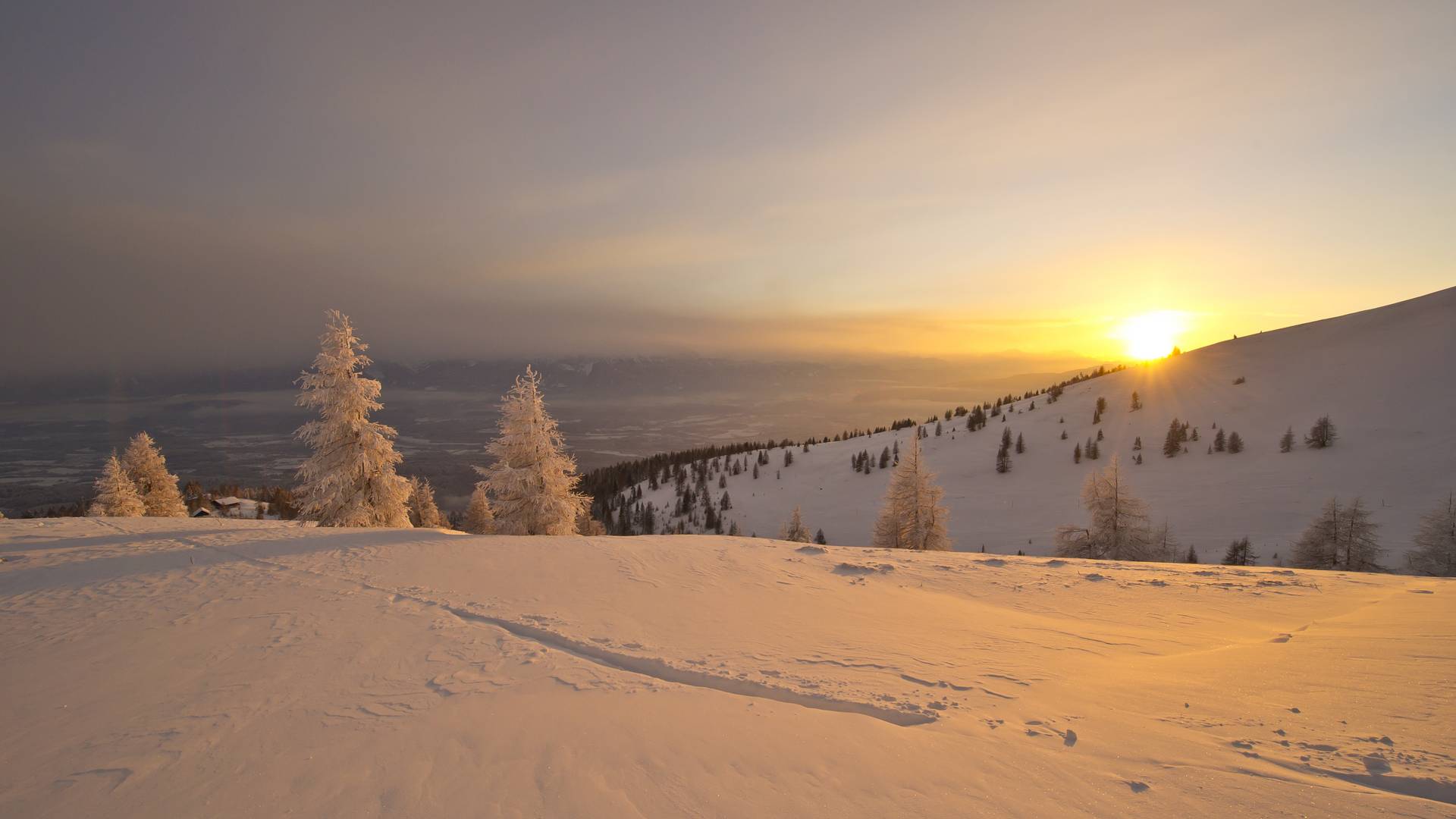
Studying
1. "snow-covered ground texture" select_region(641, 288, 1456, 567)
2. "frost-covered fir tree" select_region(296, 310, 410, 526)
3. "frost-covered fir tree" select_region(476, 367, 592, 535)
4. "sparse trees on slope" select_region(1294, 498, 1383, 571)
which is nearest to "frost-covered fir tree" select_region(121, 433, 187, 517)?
"frost-covered fir tree" select_region(296, 310, 410, 526)

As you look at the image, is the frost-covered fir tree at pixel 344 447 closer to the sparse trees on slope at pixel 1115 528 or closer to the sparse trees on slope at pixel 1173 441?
the sparse trees on slope at pixel 1115 528

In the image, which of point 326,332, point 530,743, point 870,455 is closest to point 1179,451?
point 870,455

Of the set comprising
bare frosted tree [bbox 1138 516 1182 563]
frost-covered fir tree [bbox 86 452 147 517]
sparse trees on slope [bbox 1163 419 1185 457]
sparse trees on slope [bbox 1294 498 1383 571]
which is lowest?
frost-covered fir tree [bbox 86 452 147 517]

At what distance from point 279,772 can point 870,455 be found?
6589cm

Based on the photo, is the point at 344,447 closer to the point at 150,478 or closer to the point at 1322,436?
the point at 150,478

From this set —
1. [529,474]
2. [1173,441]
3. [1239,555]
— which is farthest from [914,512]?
[1173,441]

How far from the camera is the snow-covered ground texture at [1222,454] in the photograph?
35.0 m

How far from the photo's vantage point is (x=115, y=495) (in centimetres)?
3203

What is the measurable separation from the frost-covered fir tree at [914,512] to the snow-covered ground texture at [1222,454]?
1154cm

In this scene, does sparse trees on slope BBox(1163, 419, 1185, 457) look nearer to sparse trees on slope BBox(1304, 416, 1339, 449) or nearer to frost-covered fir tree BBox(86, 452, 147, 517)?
sparse trees on slope BBox(1304, 416, 1339, 449)

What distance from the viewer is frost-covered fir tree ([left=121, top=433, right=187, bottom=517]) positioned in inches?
1443

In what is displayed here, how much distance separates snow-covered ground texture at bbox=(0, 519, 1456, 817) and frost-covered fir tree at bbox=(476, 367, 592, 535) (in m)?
14.0

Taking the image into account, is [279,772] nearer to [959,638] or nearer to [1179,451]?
[959,638]

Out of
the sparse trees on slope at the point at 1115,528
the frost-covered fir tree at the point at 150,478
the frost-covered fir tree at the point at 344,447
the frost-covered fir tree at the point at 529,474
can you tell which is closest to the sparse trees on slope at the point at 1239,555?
the sparse trees on slope at the point at 1115,528
